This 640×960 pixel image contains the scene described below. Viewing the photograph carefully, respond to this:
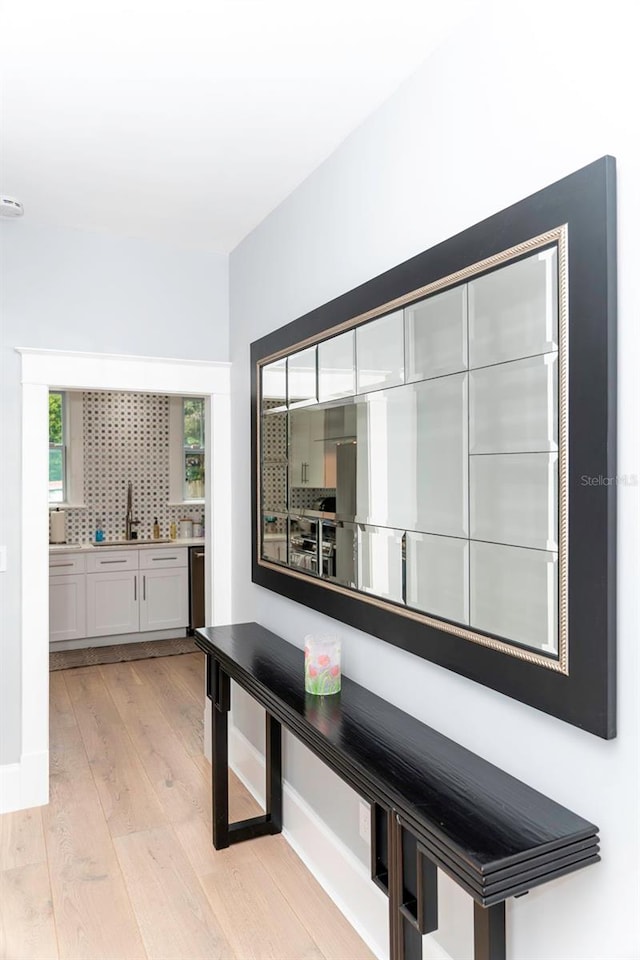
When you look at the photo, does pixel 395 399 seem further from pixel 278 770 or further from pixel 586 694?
pixel 278 770

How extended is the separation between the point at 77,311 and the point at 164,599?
304 centimetres

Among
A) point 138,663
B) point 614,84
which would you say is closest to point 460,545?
point 614,84

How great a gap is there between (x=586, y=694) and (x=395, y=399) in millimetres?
954

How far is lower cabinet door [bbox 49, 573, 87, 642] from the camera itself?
5219 millimetres

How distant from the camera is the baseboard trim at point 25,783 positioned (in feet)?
9.84

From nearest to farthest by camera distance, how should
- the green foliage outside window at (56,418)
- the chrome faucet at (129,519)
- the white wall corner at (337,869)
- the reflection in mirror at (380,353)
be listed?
the reflection in mirror at (380,353)
the white wall corner at (337,869)
the green foliage outside window at (56,418)
the chrome faucet at (129,519)

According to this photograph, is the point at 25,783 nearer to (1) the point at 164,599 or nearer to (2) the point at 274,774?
(2) the point at 274,774

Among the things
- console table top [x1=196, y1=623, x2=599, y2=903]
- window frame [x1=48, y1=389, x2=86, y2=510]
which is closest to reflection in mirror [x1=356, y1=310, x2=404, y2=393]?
console table top [x1=196, y1=623, x2=599, y2=903]

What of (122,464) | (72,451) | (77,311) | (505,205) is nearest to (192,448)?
(122,464)

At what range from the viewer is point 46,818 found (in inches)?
116

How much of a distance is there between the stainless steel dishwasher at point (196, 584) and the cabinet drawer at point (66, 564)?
2.80 ft

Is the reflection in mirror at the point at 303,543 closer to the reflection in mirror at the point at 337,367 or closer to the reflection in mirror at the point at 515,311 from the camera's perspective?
the reflection in mirror at the point at 337,367

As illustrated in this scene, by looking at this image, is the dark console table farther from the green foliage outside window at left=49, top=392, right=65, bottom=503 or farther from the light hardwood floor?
the green foliage outside window at left=49, top=392, right=65, bottom=503

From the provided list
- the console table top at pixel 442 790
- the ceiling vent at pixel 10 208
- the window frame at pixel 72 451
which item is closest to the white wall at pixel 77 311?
the ceiling vent at pixel 10 208
